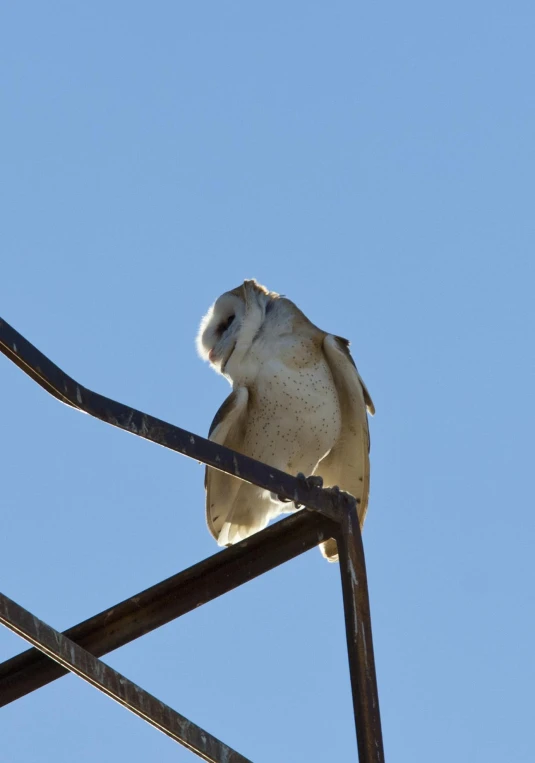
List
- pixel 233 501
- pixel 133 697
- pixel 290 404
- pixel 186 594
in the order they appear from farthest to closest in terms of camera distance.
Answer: pixel 233 501
pixel 290 404
pixel 186 594
pixel 133 697

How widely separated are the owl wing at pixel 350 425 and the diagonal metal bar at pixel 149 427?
3373 millimetres

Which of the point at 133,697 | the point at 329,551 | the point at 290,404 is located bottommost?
the point at 133,697

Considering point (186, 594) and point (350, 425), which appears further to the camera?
point (350, 425)

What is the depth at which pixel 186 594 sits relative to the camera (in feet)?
10.6

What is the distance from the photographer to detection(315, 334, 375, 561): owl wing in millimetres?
6535

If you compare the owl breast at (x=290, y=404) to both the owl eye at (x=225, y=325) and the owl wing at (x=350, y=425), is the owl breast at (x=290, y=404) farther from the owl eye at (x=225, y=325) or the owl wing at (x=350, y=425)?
the owl eye at (x=225, y=325)

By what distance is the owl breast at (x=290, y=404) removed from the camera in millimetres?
6320

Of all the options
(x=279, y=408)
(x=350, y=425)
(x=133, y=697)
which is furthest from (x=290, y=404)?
(x=133, y=697)

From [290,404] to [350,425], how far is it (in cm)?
44

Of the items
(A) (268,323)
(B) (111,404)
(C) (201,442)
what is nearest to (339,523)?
(C) (201,442)

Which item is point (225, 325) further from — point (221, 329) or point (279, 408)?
point (279, 408)

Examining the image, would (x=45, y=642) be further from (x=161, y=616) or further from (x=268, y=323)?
(x=268, y=323)

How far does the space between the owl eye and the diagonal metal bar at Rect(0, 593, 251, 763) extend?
4.16 m

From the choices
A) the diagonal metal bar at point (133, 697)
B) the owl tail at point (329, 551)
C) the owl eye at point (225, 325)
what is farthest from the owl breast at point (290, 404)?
the diagonal metal bar at point (133, 697)
